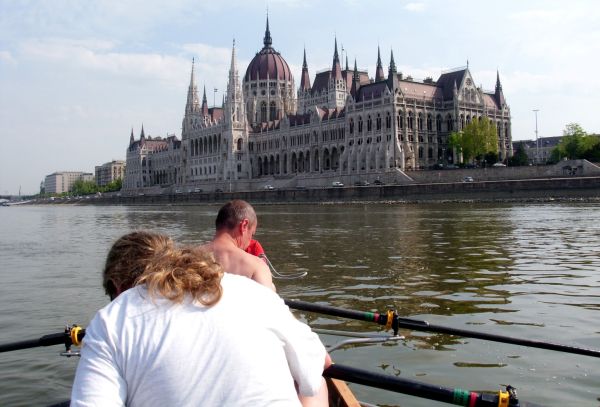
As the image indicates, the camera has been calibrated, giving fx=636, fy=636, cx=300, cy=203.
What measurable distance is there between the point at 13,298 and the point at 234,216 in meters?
8.73

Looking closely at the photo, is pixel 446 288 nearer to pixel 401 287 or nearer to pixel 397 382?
pixel 401 287

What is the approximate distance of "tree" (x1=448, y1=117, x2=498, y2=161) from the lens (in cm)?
8900

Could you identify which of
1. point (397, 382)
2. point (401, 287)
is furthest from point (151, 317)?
point (401, 287)

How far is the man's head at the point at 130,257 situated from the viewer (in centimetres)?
295

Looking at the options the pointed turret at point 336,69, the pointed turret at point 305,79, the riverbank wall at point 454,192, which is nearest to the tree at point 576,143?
the riverbank wall at point 454,192

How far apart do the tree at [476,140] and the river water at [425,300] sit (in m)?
66.1

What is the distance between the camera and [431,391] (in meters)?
3.71

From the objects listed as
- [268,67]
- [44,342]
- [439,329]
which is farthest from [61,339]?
[268,67]

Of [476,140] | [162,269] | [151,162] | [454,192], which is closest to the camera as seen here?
[162,269]

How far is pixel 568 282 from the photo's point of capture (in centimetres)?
1286

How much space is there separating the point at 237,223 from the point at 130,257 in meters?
2.91

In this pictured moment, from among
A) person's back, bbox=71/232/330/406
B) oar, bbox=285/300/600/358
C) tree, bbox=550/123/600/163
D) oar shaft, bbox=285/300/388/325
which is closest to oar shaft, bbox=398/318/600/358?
oar, bbox=285/300/600/358

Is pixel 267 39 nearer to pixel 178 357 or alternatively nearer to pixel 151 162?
pixel 151 162

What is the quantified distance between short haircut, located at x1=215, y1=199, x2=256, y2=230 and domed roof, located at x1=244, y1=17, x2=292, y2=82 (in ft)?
449
